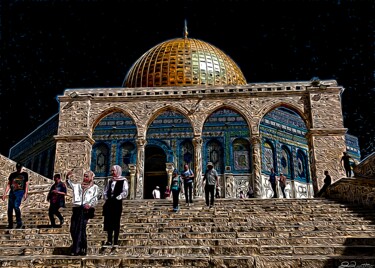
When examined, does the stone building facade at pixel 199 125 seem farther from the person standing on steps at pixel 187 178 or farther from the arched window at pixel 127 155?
the person standing on steps at pixel 187 178

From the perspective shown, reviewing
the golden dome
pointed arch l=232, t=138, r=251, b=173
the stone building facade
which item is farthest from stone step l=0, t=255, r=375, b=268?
the golden dome

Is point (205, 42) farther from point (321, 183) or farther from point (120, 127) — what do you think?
point (321, 183)

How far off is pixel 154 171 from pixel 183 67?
6384 millimetres

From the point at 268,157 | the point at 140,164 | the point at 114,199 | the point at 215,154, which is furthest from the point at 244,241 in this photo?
the point at 268,157

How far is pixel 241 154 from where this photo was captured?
24766mm

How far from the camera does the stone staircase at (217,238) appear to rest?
517cm

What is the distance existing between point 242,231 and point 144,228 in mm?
1793

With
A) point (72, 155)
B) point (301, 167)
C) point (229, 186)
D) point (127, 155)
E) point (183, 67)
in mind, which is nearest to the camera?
point (72, 155)

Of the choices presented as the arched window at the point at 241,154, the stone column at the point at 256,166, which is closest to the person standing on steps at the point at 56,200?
the stone column at the point at 256,166

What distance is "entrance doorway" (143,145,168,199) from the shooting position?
2494 cm

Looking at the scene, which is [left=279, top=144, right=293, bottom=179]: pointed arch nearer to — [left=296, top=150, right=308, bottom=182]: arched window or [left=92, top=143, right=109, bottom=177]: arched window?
[left=296, top=150, right=308, bottom=182]: arched window

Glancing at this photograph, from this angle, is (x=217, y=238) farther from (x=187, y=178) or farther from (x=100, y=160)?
(x=100, y=160)

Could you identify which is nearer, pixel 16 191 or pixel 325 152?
pixel 16 191

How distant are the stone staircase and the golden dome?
1532 cm
